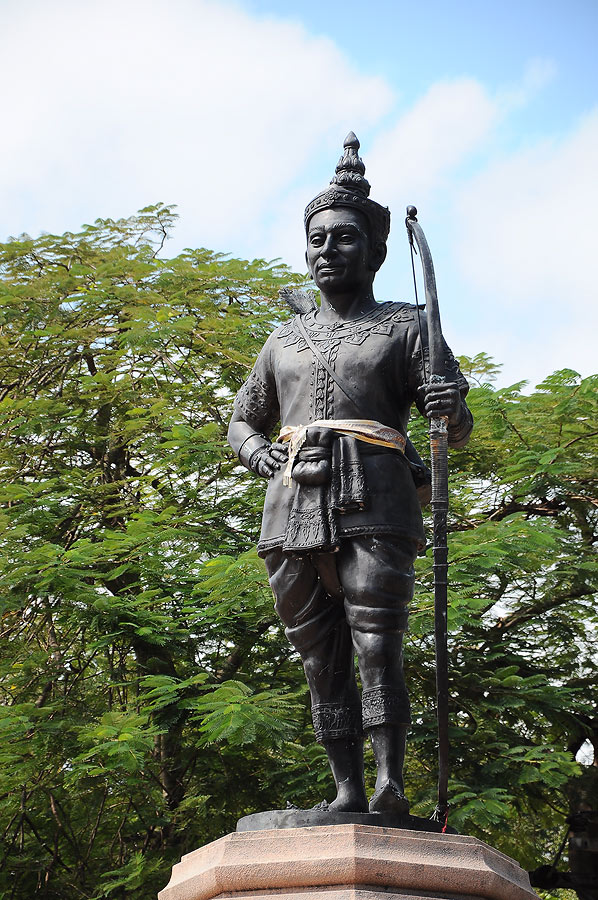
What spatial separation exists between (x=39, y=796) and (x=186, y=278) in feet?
18.6

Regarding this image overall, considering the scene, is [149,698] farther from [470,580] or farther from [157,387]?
[157,387]

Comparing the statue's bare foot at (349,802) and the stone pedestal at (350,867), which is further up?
the statue's bare foot at (349,802)

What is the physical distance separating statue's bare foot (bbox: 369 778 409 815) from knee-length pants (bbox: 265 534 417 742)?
240 millimetres

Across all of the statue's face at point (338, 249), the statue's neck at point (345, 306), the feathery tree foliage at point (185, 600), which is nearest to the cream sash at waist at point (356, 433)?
the statue's neck at point (345, 306)

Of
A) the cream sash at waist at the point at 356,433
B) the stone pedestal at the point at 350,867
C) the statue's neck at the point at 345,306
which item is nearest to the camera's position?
the stone pedestal at the point at 350,867

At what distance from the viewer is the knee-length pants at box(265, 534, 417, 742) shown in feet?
14.7

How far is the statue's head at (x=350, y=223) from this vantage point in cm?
495

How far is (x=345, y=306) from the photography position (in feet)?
16.6

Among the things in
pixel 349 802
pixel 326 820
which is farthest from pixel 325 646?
pixel 326 820

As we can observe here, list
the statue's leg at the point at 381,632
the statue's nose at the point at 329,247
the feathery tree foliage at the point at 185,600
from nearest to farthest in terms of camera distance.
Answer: the statue's leg at the point at 381,632
the statue's nose at the point at 329,247
the feathery tree foliage at the point at 185,600

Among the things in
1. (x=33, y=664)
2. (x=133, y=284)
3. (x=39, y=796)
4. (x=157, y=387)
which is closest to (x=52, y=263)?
(x=133, y=284)

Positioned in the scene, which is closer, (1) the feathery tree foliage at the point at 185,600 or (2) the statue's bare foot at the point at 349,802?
(2) the statue's bare foot at the point at 349,802

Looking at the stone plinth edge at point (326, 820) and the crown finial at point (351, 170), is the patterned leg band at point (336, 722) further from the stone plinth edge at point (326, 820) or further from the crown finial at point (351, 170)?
the crown finial at point (351, 170)

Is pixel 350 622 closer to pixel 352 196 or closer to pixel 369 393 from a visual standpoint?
pixel 369 393
